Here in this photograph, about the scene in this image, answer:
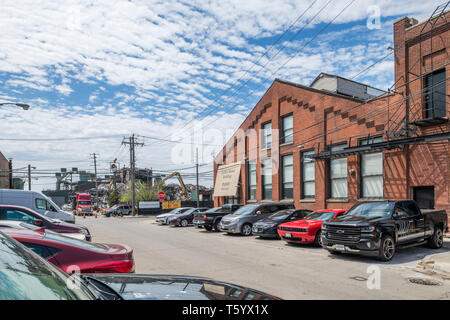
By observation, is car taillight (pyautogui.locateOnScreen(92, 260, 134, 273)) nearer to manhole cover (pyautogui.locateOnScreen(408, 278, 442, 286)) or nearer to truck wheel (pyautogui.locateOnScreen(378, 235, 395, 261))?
manhole cover (pyautogui.locateOnScreen(408, 278, 442, 286))

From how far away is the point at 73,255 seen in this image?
4.66 meters

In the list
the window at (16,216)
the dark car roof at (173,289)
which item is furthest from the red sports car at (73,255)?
the window at (16,216)

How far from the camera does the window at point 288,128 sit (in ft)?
84.1

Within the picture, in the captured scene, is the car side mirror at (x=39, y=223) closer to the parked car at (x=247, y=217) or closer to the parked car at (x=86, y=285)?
the parked car at (x=247, y=217)

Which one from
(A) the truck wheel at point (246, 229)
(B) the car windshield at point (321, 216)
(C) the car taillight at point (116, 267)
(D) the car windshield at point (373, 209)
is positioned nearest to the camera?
(C) the car taillight at point (116, 267)

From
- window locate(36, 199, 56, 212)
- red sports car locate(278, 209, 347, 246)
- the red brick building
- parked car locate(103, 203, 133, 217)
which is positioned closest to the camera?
red sports car locate(278, 209, 347, 246)

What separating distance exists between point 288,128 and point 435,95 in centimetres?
1112

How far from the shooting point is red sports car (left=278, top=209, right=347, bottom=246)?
13.1 m

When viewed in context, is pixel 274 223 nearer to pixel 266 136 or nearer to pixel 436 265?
pixel 436 265

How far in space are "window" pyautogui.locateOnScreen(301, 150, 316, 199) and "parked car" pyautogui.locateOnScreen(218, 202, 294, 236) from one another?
5.06 meters

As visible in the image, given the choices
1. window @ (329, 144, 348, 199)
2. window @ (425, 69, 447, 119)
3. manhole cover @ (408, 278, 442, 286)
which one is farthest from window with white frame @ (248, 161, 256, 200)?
manhole cover @ (408, 278, 442, 286)

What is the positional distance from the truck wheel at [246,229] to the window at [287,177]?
818 cm

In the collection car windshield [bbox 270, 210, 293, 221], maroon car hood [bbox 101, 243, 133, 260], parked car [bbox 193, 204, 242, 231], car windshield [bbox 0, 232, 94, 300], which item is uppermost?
car windshield [bbox 0, 232, 94, 300]
